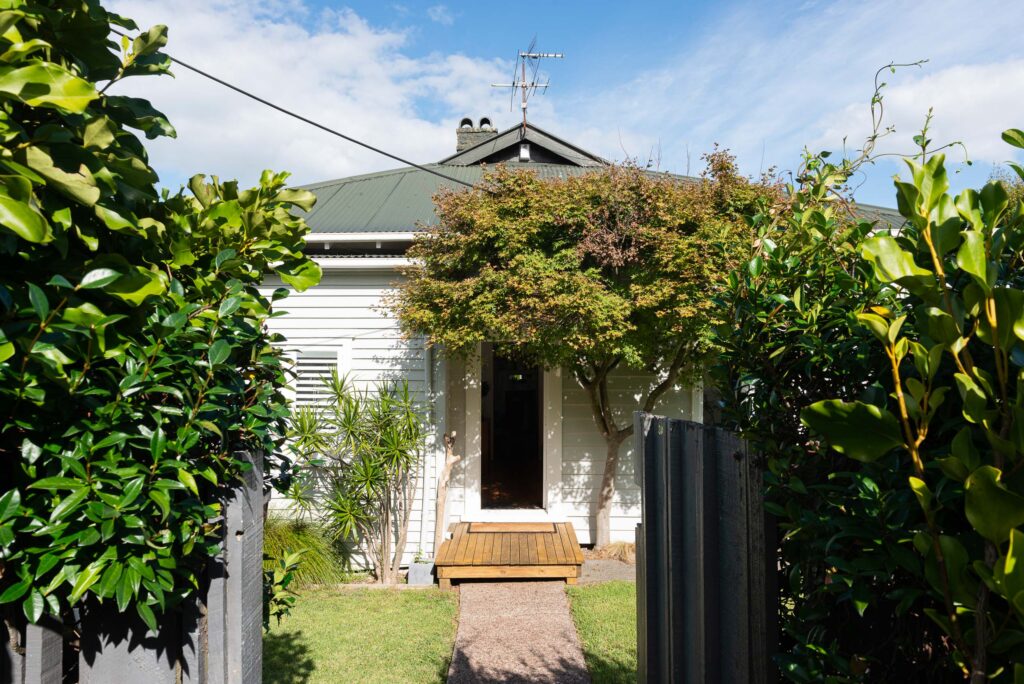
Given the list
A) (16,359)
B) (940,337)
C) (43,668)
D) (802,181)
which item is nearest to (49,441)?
(16,359)

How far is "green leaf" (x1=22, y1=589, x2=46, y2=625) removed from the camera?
4.19 ft

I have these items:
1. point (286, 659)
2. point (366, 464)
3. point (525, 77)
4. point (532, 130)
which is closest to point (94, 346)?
point (286, 659)

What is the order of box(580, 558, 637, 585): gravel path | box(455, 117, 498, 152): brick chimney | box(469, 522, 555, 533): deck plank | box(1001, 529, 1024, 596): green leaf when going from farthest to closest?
box(455, 117, 498, 152): brick chimney
box(469, 522, 555, 533): deck plank
box(580, 558, 637, 585): gravel path
box(1001, 529, 1024, 596): green leaf

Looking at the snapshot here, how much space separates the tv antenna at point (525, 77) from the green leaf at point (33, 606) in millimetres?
9932

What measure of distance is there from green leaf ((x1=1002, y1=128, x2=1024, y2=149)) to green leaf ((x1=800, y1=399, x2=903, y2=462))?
0.44 m

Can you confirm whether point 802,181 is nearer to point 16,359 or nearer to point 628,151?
point 16,359

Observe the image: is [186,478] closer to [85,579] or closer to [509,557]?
[85,579]

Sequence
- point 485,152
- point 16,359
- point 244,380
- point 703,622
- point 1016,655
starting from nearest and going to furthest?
1. point 1016,655
2. point 16,359
3. point 244,380
4. point 703,622
5. point 485,152

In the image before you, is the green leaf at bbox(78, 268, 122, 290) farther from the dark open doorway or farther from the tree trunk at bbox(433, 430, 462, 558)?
the dark open doorway

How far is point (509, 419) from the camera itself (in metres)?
12.1

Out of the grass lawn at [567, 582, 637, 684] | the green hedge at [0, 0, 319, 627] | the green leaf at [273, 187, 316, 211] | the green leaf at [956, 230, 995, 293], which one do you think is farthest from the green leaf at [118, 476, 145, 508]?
the grass lawn at [567, 582, 637, 684]

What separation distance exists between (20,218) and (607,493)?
719 cm

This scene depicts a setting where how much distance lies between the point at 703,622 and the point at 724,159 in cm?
544

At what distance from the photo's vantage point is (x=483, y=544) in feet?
23.3
